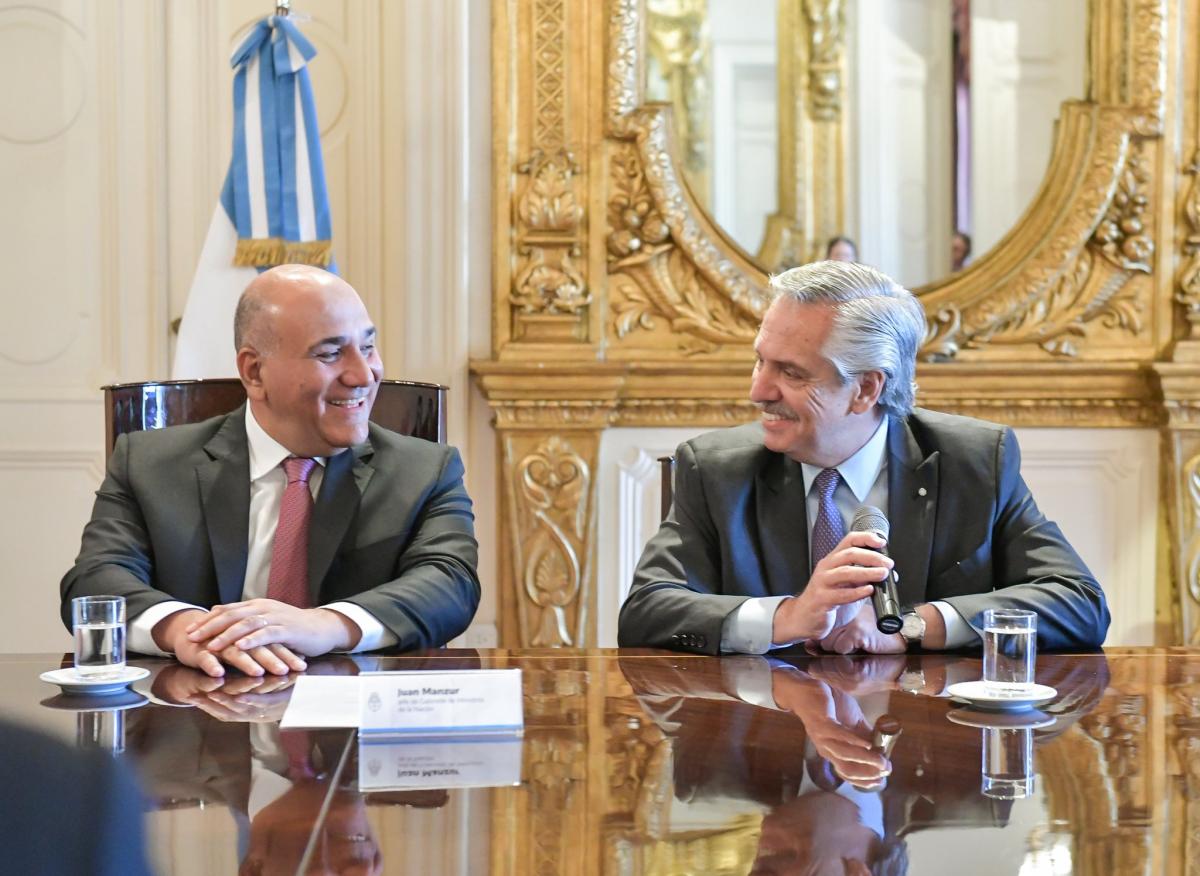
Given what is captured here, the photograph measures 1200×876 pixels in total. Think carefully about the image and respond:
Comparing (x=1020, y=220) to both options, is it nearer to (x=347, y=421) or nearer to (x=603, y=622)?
(x=603, y=622)

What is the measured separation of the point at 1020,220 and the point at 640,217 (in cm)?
124

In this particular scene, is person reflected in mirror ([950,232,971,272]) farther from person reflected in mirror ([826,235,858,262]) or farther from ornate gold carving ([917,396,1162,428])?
ornate gold carving ([917,396,1162,428])

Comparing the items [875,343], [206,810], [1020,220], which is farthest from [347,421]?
[1020,220]

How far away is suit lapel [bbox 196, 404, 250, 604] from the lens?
2359 mm

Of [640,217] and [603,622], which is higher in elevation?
[640,217]

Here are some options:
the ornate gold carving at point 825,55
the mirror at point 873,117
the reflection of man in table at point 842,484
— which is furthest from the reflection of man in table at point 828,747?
the ornate gold carving at point 825,55

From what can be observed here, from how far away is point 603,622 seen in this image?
14.5 feet

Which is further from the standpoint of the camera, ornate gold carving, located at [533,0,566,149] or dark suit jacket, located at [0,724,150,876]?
ornate gold carving, located at [533,0,566,149]

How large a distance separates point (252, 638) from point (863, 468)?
1.08 metres

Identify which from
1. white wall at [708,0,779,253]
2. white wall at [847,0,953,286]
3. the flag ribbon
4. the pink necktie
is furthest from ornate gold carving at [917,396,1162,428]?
the pink necktie

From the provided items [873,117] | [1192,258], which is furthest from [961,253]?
[1192,258]

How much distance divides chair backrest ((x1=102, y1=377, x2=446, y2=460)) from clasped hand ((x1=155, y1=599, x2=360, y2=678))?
0.82 metres

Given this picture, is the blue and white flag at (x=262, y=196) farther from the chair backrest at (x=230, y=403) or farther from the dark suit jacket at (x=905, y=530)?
the dark suit jacket at (x=905, y=530)

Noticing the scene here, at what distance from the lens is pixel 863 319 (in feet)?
7.84
